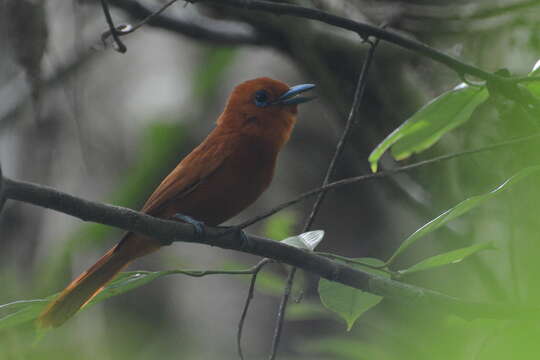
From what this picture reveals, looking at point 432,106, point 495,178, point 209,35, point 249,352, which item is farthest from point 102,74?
point 432,106

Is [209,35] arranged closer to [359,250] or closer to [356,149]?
[356,149]

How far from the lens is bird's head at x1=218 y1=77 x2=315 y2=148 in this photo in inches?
111

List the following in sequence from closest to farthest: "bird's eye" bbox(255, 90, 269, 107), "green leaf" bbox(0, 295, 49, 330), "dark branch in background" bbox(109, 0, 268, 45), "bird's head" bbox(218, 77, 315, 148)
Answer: "green leaf" bbox(0, 295, 49, 330) → "bird's head" bbox(218, 77, 315, 148) → "bird's eye" bbox(255, 90, 269, 107) → "dark branch in background" bbox(109, 0, 268, 45)

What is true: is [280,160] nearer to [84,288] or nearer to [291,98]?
[291,98]

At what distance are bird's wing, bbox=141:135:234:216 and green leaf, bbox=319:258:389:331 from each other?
112 cm

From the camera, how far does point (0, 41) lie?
444 cm

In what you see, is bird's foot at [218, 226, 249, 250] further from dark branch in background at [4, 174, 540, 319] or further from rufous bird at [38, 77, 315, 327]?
rufous bird at [38, 77, 315, 327]

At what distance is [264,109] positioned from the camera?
290 centimetres

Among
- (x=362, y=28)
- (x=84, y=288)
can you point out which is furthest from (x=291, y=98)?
(x=362, y=28)

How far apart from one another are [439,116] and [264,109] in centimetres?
123

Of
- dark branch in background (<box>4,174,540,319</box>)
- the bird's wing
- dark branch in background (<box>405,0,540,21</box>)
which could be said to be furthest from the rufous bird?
dark branch in background (<box>405,0,540,21</box>)

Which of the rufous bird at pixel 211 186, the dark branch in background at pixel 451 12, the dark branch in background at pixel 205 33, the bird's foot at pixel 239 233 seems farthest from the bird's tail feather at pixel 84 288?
the dark branch in background at pixel 451 12

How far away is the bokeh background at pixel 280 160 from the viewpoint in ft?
8.68

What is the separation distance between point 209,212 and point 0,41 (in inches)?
100
